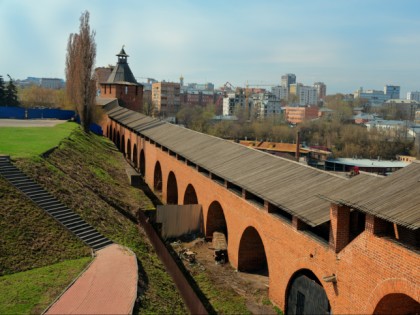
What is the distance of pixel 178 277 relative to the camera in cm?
1094

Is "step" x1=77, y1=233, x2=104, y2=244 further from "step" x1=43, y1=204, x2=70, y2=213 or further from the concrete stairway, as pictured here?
"step" x1=43, y1=204, x2=70, y2=213

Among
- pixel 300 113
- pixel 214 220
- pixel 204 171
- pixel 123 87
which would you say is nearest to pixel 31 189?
pixel 204 171

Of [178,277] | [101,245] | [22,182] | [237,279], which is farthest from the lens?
[22,182]

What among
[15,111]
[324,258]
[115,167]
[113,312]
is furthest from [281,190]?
[15,111]

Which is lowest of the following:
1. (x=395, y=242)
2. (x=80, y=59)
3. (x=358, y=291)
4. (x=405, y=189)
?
(x=358, y=291)

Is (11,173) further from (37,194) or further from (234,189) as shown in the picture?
(234,189)

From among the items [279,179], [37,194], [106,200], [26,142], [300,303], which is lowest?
[300,303]

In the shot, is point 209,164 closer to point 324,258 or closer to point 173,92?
point 324,258

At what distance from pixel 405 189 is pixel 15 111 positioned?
43.1 m

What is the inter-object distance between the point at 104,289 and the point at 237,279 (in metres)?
4.66

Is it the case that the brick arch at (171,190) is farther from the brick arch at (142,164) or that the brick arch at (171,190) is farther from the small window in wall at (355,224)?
the small window in wall at (355,224)

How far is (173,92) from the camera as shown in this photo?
368 feet

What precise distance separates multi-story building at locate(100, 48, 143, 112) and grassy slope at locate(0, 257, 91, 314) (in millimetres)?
38193

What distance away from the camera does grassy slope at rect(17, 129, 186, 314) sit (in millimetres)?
10445
